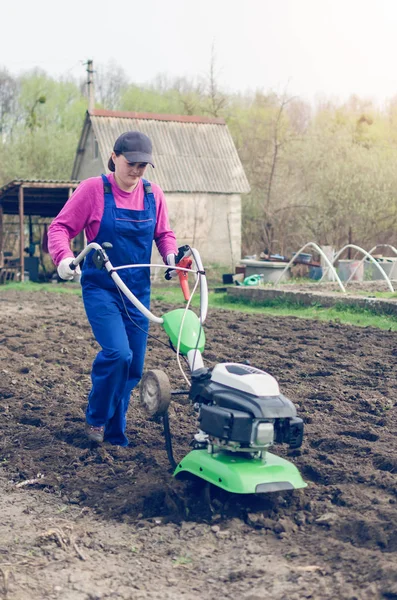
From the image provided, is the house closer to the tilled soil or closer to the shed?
the shed

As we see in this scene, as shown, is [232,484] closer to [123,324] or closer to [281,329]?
[123,324]

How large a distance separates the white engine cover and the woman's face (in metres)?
1.48

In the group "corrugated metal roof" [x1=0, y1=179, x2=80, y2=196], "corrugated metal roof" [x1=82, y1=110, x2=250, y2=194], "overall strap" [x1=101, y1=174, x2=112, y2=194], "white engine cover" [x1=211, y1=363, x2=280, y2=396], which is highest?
"corrugated metal roof" [x1=82, y1=110, x2=250, y2=194]

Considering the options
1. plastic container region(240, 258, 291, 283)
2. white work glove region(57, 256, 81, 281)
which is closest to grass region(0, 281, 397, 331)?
plastic container region(240, 258, 291, 283)

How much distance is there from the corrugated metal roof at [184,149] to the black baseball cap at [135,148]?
2132 centimetres

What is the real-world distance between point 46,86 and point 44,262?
895 inches

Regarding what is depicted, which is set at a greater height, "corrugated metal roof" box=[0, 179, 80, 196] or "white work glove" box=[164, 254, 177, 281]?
"corrugated metal roof" box=[0, 179, 80, 196]

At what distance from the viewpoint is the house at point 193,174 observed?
1042 inches

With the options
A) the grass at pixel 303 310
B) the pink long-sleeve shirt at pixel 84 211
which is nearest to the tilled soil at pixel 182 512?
the pink long-sleeve shirt at pixel 84 211

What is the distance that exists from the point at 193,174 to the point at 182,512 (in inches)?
918

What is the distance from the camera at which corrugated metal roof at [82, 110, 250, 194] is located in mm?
26516

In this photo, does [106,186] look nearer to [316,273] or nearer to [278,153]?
[316,273]

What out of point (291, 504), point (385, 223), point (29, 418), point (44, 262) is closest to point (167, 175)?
point (44, 262)

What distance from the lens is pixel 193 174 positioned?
2684cm
